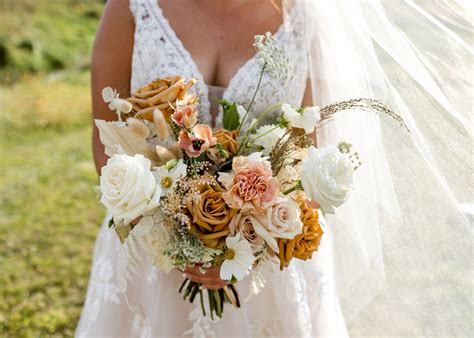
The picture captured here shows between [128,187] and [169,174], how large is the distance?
0.44ft

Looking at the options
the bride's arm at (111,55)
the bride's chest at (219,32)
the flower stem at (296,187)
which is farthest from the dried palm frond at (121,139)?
the bride's chest at (219,32)

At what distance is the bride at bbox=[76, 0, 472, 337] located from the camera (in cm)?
176

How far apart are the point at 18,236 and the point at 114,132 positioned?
314cm

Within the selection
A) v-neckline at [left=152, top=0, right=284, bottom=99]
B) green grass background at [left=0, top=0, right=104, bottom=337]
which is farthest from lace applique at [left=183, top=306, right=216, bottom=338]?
green grass background at [left=0, top=0, right=104, bottom=337]

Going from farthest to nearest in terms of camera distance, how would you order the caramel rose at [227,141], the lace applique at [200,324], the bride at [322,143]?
Result: 1. the lace applique at [200,324]
2. the bride at [322,143]
3. the caramel rose at [227,141]

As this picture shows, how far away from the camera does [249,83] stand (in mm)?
2082

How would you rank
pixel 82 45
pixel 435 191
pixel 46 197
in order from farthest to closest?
pixel 82 45, pixel 46 197, pixel 435 191

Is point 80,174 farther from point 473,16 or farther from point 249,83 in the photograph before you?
point 473,16

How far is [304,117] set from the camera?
1.60 meters

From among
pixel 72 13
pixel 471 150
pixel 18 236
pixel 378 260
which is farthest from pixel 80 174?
pixel 72 13

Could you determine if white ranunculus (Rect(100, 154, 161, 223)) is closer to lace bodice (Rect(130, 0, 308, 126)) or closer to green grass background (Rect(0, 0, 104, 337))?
lace bodice (Rect(130, 0, 308, 126))

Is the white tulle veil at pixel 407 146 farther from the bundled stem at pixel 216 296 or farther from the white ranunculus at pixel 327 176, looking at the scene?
the bundled stem at pixel 216 296

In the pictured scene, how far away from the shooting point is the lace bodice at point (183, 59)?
2.08m

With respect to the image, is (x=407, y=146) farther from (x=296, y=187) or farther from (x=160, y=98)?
(x=160, y=98)
